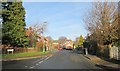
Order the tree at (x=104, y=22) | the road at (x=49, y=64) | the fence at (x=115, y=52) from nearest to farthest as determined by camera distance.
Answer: the road at (x=49, y=64) → the fence at (x=115, y=52) → the tree at (x=104, y=22)

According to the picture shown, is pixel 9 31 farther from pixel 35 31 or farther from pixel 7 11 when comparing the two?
pixel 35 31

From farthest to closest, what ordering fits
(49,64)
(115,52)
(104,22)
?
(104,22) < (115,52) < (49,64)

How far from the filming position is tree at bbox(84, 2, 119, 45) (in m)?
51.7

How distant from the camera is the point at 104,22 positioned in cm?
5319

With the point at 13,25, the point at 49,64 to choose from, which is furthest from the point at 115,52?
the point at 13,25

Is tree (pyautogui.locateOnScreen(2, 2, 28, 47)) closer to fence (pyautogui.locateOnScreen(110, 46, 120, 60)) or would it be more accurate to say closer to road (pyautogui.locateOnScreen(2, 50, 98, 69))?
road (pyautogui.locateOnScreen(2, 50, 98, 69))

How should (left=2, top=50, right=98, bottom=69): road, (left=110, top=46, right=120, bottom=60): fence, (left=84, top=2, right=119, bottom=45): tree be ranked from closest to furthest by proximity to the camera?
(left=2, top=50, right=98, bottom=69): road
(left=110, top=46, right=120, bottom=60): fence
(left=84, top=2, right=119, bottom=45): tree

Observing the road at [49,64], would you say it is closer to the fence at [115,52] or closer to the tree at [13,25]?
the fence at [115,52]

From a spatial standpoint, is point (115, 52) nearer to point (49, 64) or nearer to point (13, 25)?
point (49, 64)

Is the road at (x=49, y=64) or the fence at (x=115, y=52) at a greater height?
the fence at (x=115, y=52)

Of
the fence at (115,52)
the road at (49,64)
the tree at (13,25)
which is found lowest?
the road at (49,64)

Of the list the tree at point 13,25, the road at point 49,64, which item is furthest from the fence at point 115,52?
the tree at point 13,25

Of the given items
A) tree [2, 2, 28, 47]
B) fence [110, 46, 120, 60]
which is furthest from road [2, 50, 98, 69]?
tree [2, 2, 28, 47]

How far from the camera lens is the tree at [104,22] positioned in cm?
5174
